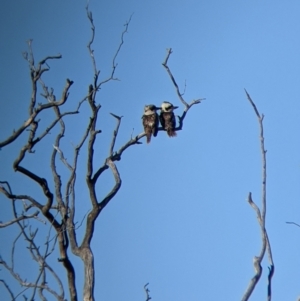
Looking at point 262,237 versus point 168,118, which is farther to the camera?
point 168,118

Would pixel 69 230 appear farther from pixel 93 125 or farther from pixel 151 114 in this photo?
pixel 151 114

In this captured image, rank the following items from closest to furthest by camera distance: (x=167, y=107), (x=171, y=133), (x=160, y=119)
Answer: (x=171, y=133) < (x=160, y=119) < (x=167, y=107)

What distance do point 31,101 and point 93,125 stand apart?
94 cm

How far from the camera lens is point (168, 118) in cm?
1265

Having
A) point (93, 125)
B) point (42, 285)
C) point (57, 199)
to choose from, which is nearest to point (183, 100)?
point (93, 125)

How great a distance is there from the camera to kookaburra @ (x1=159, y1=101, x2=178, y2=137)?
12.2m

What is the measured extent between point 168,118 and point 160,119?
0.49 feet

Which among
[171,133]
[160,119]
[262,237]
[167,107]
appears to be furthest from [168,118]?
[262,237]

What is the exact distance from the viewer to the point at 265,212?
5422 mm

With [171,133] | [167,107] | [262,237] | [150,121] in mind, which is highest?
[167,107]

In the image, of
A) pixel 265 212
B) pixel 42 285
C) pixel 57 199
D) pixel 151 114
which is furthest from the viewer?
pixel 151 114

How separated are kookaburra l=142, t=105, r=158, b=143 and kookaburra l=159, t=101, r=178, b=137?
12cm

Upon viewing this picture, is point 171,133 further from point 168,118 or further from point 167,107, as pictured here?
point 167,107

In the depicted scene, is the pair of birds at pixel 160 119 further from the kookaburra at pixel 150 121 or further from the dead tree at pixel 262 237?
the dead tree at pixel 262 237
